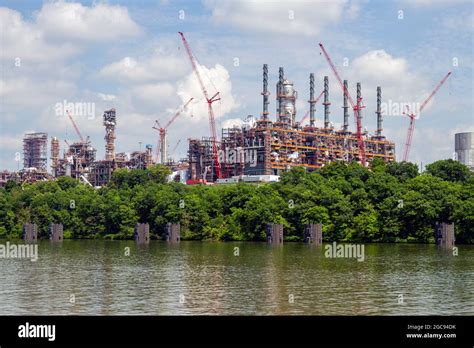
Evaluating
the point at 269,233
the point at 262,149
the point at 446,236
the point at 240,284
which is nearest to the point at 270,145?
the point at 262,149

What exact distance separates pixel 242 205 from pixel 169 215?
396 inches

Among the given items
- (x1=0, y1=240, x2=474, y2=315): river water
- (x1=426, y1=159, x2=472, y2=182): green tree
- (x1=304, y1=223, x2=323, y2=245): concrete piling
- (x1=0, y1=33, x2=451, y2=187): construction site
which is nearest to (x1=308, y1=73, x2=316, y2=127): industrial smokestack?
(x1=0, y1=33, x2=451, y2=187): construction site

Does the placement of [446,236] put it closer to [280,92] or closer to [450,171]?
[450,171]

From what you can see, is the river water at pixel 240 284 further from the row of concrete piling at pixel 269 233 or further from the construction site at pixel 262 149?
the construction site at pixel 262 149

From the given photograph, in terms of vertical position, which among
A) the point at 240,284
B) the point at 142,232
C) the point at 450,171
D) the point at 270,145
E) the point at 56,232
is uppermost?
the point at 270,145

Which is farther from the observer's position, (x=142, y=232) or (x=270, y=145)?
(x=270, y=145)

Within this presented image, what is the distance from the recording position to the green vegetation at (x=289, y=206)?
9750 cm

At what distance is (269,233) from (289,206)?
597 centimetres

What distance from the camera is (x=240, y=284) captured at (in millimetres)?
51562

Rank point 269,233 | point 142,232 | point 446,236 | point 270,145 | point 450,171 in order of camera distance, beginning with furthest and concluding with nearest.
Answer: point 270,145 → point 450,171 → point 142,232 → point 269,233 → point 446,236

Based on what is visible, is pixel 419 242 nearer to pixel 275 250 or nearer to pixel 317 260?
pixel 275 250
